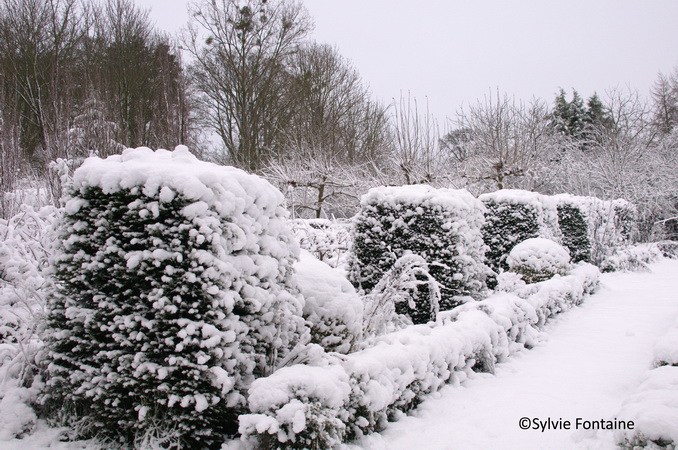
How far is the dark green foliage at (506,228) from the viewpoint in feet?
27.0

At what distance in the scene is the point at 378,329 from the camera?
4.03m

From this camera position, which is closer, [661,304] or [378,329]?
[378,329]

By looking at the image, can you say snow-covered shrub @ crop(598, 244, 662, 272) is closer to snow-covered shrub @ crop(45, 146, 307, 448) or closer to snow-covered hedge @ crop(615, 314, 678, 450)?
snow-covered hedge @ crop(615, 314, 678, 450)

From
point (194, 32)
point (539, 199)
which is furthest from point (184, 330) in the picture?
point (194, 32)

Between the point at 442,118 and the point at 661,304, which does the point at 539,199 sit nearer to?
the point at 661,304

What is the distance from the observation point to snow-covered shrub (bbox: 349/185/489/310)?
5.16 meters

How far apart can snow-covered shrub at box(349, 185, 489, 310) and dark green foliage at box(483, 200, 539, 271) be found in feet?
9.70

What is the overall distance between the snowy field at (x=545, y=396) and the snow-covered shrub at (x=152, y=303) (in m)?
0.44

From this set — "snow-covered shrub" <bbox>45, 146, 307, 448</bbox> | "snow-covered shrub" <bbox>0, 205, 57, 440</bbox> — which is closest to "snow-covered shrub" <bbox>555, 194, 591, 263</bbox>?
"snow-covered shrub" <bbox>45, 146, 307, 448</bbox>

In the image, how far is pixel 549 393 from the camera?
10.9ft

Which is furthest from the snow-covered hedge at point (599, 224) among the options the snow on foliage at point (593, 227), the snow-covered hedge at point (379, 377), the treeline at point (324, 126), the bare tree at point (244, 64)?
the bare tree at point (244, 64)

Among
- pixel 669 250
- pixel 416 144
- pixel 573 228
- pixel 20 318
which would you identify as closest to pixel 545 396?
pixel 20 318

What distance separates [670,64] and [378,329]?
3461cm

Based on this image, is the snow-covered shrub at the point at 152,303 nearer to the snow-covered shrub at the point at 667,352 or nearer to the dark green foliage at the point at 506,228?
the snow-covered shrub at the point at 667,352
